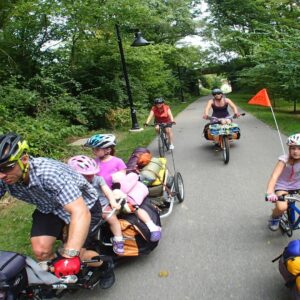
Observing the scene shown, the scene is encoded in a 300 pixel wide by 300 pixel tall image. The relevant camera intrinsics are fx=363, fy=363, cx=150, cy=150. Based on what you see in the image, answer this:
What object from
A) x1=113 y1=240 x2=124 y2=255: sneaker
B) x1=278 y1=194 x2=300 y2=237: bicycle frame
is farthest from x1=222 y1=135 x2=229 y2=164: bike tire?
x1=113 y1=240 x2=124 y2=255: sneaker

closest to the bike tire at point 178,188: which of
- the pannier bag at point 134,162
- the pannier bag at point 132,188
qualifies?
the pannier bag at point 134,162

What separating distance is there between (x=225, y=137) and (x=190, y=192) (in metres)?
2.45

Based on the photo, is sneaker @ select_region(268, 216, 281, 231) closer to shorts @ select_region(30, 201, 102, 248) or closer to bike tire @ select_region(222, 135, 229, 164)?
shorts @ select_region(30, 201, 102, 248)

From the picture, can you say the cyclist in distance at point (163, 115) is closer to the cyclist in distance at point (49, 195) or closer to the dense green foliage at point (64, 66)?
the dense green foliage at point (64, 66)

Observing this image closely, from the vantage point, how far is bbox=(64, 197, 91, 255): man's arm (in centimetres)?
278

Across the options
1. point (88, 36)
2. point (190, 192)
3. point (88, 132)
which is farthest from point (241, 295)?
point (88, 36)

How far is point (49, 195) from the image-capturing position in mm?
3035

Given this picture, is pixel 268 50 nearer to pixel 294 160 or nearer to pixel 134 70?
pixel 134 70

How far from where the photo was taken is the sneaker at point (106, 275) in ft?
12.4

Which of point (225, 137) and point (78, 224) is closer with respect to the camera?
point (78, 224)

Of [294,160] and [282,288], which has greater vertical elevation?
[294,160]

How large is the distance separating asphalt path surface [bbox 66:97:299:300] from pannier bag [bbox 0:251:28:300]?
136 centimetres

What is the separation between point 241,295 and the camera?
11.7 feet

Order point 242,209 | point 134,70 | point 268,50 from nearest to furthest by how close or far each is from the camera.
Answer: point 242,209
point 268,50
point 134,70
